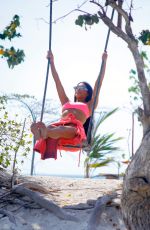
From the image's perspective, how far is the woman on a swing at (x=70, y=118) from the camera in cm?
436

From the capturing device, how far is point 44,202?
5.07 m

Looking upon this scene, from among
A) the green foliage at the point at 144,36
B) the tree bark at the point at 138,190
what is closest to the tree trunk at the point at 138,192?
the tree bark at the point at 138,190

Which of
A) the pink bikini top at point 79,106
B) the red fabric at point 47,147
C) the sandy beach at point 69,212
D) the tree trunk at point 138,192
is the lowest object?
the sandy beach at point 69,212

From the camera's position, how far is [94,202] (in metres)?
5.11

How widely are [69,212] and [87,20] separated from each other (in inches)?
85.7

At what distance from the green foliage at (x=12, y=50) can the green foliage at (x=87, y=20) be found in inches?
28.3

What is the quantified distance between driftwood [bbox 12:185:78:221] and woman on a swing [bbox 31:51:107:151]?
2.51 feet

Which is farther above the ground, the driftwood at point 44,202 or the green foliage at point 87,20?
the green foliage at point 87,20

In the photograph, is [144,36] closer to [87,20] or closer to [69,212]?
[87,20]

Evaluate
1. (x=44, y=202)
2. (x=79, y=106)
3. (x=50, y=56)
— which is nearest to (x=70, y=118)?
(x=79, y=106)

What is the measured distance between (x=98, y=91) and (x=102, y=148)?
4233mm

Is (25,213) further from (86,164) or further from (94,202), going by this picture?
(86,164)

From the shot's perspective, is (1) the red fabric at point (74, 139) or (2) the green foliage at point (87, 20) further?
(1) the red fabric at point (74, 139)

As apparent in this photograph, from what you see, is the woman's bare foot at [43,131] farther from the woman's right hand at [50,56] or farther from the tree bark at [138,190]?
the tree bark at [138,190]
